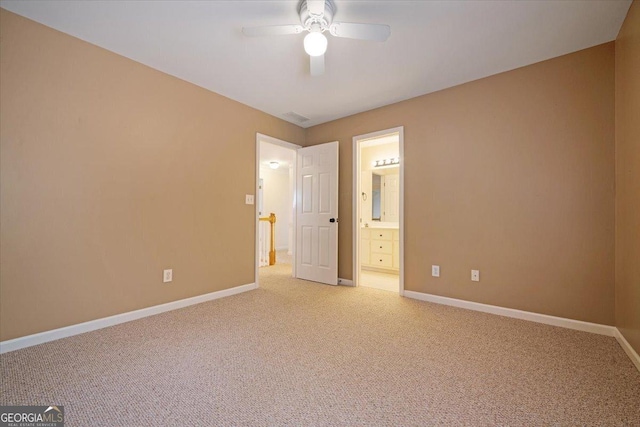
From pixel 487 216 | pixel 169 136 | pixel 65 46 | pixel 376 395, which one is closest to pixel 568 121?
pixel 487 216

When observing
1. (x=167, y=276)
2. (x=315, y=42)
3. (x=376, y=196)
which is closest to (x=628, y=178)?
(x=315, y=42)

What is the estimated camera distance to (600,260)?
2.30 m

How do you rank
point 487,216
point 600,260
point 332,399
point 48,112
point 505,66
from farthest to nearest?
point 487,216 < point 505,66 < point 600,260 < point 48,112 < point 332,399

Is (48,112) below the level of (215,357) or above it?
above

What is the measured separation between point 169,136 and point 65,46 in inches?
38.5

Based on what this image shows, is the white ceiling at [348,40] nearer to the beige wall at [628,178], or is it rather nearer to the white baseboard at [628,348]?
the beige wall at [628,178]

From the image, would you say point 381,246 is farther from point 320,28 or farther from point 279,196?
point 279,196

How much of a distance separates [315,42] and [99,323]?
9.45 feet

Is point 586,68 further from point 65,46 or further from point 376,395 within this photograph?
point 65,46

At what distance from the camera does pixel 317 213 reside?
4164 mm

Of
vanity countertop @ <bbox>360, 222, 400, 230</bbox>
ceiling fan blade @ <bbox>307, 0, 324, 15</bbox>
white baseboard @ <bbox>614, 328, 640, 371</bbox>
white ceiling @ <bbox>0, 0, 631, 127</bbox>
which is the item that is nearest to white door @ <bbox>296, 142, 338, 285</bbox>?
white ceiling @ <bbox>0, 0, 631, 127</bbox>

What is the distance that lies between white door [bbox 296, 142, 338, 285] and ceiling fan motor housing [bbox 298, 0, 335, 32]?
208 centimetres

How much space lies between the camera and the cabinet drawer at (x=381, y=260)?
4910 millimetres

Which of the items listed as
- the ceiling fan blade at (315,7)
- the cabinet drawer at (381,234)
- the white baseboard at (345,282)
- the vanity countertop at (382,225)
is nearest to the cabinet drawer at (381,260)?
the cabinet drawer at (381,234)
